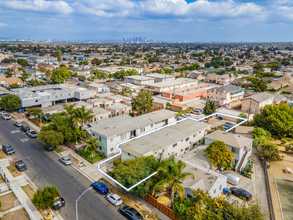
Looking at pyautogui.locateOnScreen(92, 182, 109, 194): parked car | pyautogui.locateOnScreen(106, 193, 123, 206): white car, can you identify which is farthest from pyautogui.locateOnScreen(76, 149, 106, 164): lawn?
pyautogui.locateOnScreen(106, 193, 123, 206): white car

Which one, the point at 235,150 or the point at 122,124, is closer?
the point at 235,150

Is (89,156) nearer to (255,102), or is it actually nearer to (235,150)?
(235,150)

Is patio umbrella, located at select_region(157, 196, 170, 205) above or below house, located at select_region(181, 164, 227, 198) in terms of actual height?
below

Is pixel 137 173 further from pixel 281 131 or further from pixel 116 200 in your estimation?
pixel 281 131

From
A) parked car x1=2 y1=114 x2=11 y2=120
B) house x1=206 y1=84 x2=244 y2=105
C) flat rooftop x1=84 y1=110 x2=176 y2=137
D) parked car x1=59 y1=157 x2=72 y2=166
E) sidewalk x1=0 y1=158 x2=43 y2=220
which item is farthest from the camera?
house x1=206 y1=84 x2=244 y2=105

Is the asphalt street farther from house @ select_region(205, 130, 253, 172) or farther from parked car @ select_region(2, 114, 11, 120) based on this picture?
house @ select_region(205, 130, 253, 172)

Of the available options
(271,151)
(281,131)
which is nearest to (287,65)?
(281,131)

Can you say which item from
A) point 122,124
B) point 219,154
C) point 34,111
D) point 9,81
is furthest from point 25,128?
point 9,81

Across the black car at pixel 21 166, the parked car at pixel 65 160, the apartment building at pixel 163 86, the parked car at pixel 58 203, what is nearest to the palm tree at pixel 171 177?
the parked car at pixel 58 203
